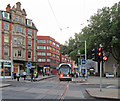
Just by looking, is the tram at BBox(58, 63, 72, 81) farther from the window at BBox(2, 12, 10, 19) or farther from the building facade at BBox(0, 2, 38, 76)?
the window at BBox(2, 12, 10, 19)

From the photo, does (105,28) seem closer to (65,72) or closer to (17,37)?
(65,72)

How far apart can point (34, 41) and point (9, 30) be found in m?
9.88

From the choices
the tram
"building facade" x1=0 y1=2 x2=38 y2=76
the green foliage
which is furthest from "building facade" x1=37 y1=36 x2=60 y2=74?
the tram

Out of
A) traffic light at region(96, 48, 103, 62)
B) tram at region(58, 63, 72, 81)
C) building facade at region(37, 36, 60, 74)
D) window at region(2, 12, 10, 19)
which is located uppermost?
window at region(2, 12, 10, 19)

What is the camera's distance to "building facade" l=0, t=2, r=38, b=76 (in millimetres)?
43375

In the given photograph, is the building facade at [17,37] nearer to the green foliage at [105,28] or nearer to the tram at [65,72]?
the tram at [65,72]

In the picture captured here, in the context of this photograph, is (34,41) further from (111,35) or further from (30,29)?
(111,35)

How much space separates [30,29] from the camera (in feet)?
170

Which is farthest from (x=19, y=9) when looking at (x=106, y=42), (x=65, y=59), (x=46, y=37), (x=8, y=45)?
(x=65, y=59)

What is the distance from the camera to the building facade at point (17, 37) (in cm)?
4338

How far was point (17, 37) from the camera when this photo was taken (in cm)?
4622

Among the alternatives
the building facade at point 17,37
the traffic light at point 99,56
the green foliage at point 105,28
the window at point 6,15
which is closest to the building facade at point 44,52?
the building facade at point 17,37

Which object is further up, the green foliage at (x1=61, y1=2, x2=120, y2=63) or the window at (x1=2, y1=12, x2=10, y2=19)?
the window at (x1=2, y1=12, x2=10, y2=19)

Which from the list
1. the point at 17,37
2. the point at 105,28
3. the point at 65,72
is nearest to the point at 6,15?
the point at 17,37
